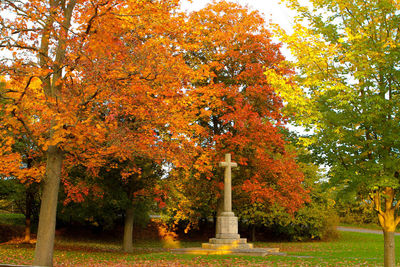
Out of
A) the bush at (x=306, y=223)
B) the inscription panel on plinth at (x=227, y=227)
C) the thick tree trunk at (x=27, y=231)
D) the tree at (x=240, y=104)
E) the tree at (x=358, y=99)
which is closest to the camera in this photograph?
the tree at (x=358, y=99)

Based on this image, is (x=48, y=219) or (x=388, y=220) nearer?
(x=48, y=219)

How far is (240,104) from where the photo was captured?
710 inches

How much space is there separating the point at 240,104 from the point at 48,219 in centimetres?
1059

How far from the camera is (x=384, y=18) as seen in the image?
34.3ft

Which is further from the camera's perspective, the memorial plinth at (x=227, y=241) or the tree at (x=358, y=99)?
the memorial plinth at (x=227, y=241)

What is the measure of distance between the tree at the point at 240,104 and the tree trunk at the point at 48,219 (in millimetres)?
7939

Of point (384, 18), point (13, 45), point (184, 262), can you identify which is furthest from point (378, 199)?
point (13, 45)

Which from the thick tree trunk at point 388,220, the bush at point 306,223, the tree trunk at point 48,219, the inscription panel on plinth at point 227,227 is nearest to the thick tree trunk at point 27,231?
the inscription panel on plinth at point 227,227

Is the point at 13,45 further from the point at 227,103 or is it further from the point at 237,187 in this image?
the point at 237,187

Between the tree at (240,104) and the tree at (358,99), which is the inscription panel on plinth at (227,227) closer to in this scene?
the tree at (240,104)

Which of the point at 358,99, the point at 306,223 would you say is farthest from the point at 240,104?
the point at 306,223

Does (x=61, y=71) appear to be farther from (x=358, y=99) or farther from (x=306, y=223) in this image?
(x=306, y=223)

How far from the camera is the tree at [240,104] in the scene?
710 inches

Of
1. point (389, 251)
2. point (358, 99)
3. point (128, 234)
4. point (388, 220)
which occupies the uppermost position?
point (358, 99)
